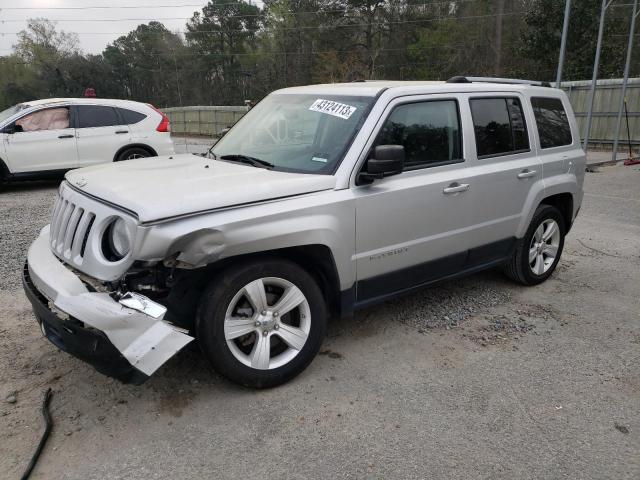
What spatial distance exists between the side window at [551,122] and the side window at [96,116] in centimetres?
809

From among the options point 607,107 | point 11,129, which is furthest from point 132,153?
point 607,107

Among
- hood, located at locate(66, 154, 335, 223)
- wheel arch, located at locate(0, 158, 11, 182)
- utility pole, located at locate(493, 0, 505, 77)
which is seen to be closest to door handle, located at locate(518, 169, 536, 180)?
hood, located at locate(66, 154, 335, 223)

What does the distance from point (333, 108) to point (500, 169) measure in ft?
5.00

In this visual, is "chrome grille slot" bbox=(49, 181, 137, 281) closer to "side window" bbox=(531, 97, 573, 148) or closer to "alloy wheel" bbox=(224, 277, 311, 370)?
"alloy wheel" bbox=(224, 277, 311, 370)

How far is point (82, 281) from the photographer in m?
2.87

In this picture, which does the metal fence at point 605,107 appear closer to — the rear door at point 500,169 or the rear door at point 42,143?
the rear door at point 42,143

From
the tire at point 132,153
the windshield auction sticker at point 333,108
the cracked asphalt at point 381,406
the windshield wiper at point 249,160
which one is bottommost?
the cracked asphalt at point 381,406

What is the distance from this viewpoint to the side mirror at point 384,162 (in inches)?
128

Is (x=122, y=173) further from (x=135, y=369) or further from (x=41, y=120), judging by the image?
(x=41, y=120)

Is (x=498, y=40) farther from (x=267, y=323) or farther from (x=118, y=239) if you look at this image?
(x=118, y=239)

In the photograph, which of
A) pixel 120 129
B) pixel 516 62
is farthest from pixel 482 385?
pixel 516 62

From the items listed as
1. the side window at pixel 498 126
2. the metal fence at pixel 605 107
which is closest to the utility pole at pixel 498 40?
the metal fence at pixel 605 107

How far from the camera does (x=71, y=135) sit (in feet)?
31.9

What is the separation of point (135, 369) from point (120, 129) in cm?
848
